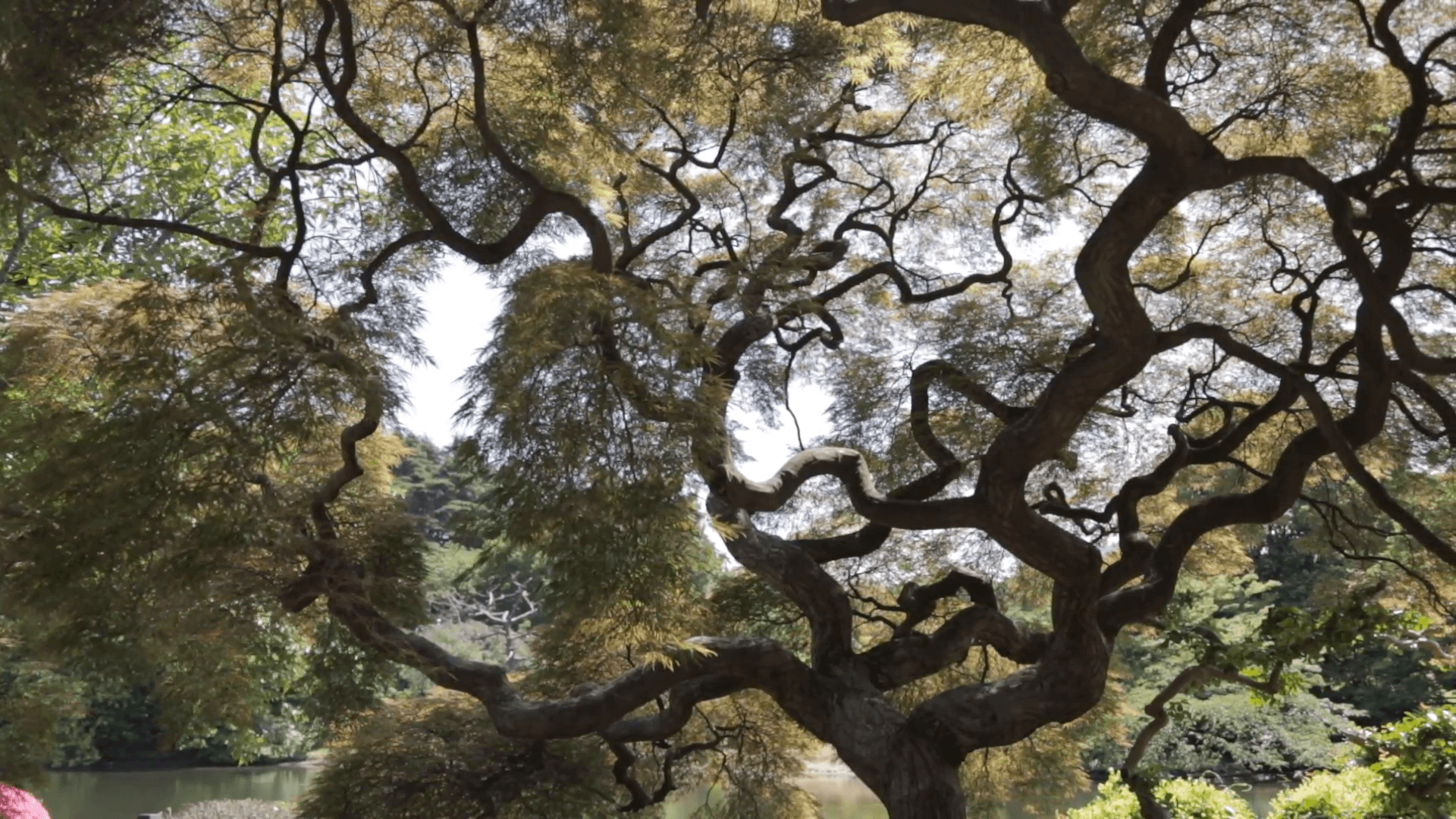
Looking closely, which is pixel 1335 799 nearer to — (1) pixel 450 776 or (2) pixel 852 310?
(2) pixel 852 310

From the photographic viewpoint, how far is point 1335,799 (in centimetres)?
621

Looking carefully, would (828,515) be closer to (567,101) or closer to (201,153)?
(567,101)

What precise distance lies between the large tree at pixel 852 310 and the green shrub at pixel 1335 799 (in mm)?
1198

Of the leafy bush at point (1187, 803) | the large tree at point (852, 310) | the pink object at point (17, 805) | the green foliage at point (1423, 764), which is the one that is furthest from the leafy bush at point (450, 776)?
the green foliage at point (1423, 764)

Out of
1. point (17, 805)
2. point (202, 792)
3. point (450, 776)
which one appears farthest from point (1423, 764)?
point (202, 792)

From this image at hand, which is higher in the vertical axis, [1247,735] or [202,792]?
[1247,735]

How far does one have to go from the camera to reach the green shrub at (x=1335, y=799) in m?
5.17

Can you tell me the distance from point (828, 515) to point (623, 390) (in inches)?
137

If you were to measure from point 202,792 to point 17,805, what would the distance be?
1007 cm

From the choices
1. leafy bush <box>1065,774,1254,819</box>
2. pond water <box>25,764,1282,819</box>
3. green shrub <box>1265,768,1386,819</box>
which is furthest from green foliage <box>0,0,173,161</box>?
pond water <box>25,764,1282,819</box>

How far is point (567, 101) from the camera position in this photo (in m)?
5.38

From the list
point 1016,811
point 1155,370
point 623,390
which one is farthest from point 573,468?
point 1016,811

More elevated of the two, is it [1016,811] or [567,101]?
[567,101]

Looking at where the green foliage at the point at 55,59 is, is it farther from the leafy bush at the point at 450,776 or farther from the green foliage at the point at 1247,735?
the green foliage at the point at 1247,735
